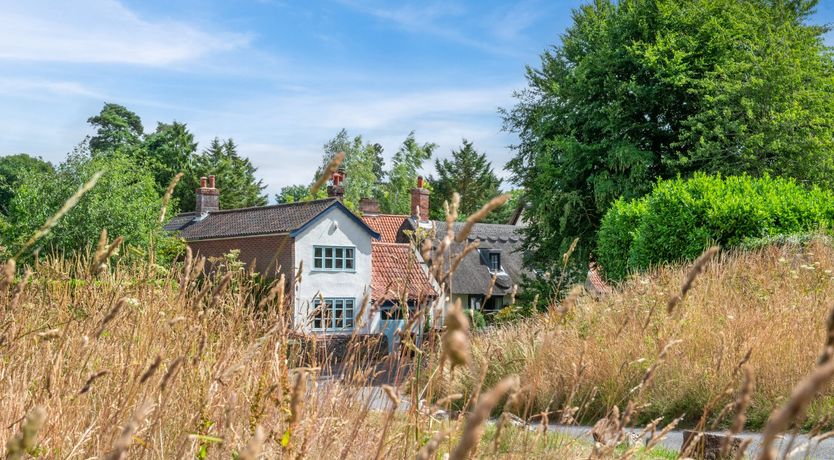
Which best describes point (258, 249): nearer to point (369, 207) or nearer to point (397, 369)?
point (369, 207)

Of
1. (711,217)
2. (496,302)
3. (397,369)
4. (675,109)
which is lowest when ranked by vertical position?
(496,302)

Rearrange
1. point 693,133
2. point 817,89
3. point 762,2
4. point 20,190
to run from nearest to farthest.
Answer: point 693,133 → point 817,89 → point 762,2 → point 20,190

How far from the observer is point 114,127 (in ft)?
183

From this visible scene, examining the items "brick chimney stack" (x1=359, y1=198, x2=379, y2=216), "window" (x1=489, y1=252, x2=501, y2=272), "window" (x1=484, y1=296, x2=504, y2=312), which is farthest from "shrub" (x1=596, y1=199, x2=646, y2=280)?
"brick chimney stack" (x1=359, y1=198, x2=379, y2=216)

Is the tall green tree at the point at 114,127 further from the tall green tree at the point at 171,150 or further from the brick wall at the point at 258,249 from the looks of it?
the brick wall at the point at 258,249

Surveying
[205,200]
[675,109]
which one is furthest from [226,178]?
[675,109]

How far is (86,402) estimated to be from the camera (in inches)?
116

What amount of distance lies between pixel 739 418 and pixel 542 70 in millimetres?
28155

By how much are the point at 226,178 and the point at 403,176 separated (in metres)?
12.4

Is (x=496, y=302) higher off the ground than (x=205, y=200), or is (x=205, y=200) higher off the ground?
(x=205, y=200)

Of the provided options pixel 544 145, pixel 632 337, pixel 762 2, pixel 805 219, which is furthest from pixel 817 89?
pixel 632 337

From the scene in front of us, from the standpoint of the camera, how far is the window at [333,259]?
32.0 metres

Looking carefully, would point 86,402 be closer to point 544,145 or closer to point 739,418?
point 739,418

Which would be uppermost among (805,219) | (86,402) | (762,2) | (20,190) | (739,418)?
(762,2)
